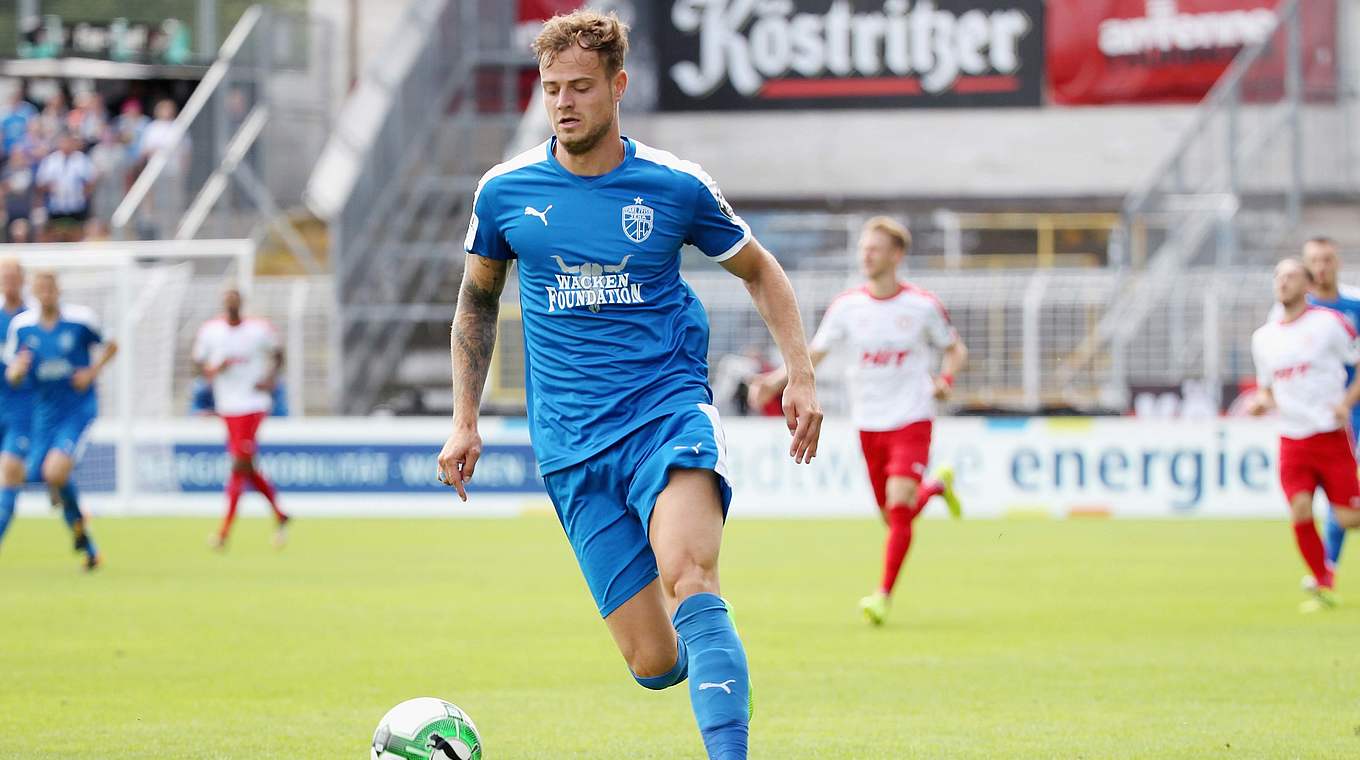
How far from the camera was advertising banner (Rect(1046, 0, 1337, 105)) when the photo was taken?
1275 inches

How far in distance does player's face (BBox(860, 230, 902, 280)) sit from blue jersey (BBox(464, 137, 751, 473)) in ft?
21.3

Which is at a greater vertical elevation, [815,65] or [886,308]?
[815,65]

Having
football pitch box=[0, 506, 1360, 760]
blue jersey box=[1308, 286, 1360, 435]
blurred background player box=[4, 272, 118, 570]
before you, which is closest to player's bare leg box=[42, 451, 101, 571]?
blurred background player box=[4, 272, 118, 570]

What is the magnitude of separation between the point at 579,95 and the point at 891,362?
7.21 m

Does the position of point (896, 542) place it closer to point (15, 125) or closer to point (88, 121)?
point (88, 121)

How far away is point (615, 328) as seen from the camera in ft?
21.1

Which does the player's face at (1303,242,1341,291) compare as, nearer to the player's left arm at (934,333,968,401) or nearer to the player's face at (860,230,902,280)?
the player's left arm at (934,333,968,401)

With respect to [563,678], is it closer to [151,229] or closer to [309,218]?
[151,229]

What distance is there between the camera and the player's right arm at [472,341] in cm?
655

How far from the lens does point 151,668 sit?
1049cm

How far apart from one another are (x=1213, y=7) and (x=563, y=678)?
2508 cm

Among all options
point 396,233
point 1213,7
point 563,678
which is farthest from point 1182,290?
point 563,678

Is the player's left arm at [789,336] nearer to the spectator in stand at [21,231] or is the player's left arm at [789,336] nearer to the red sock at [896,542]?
the red sock at [896,542]

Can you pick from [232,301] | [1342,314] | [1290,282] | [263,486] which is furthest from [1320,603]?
[232,301]
